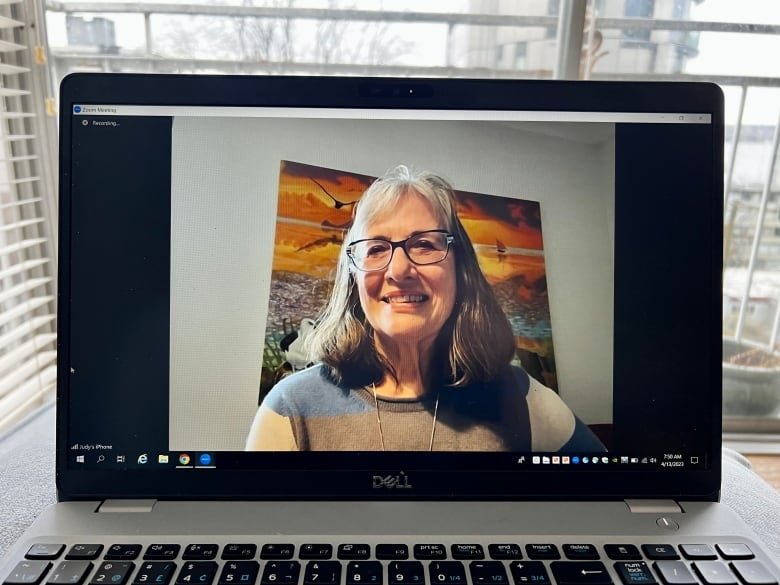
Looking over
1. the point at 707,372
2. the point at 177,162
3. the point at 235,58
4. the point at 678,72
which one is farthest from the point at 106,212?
the point at 678,72

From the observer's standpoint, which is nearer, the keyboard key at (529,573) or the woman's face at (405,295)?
the keyboard key at (529,573)

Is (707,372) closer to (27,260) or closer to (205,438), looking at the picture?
(205,438)

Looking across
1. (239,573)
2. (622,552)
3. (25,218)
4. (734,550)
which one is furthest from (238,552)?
(25,218)

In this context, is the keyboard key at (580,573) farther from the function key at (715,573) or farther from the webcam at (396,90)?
the webcam at (396,90)

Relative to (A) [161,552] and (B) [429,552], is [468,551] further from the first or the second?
(A) [161,552]

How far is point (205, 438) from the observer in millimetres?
600

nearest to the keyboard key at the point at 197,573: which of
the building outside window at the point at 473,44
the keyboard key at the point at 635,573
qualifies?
the keyboard key at the point at 635,573

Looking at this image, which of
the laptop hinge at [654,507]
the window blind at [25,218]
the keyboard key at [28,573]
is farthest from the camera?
the window blind at [25,218]

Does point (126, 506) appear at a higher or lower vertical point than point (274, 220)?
lower

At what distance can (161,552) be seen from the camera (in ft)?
1.74

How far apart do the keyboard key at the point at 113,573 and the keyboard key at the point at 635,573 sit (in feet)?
1.37

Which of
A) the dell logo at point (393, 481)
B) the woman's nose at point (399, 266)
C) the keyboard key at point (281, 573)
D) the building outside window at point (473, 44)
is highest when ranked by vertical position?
the building outside window at point (473, 44)

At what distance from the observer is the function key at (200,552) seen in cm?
53

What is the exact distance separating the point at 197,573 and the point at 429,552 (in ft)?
0.65
